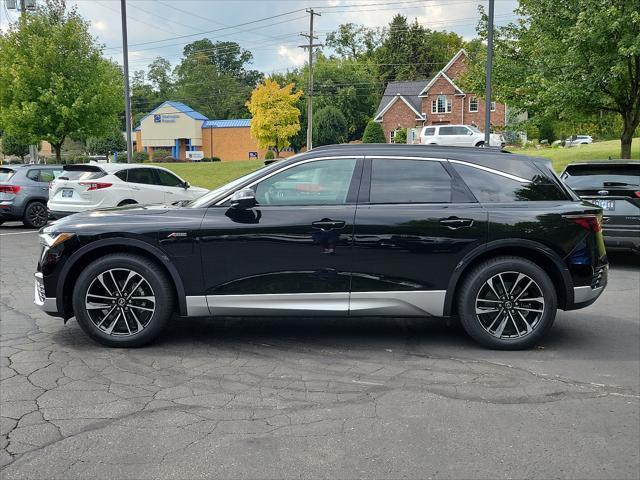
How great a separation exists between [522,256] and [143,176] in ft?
33.4

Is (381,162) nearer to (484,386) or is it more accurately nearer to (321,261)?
(321,261)

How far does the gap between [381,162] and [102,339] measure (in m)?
2.90

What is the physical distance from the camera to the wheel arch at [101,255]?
517 centimetres

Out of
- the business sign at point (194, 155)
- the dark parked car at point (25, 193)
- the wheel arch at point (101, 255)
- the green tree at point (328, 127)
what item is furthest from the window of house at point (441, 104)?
the wheel arch at point (101, 255)

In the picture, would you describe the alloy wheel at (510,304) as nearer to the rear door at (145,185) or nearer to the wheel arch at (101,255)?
the wheel arch at (101,255)

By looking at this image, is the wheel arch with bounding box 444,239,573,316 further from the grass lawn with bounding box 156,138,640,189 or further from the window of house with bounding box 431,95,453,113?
the window of house with bounding box 431,95,453,113

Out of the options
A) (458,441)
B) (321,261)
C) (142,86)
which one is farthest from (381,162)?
(142,86)

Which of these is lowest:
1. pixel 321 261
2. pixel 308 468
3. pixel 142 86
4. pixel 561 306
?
pixel 308 468

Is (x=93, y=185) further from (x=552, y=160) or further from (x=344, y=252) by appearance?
(x=552, y=160)

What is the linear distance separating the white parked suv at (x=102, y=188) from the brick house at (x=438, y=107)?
52335mm

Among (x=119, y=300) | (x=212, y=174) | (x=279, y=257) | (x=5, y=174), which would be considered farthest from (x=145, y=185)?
(x=212, y=174)

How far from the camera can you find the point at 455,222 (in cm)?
519

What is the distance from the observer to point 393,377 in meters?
4.60

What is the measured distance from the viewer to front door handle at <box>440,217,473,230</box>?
17.0 feet
